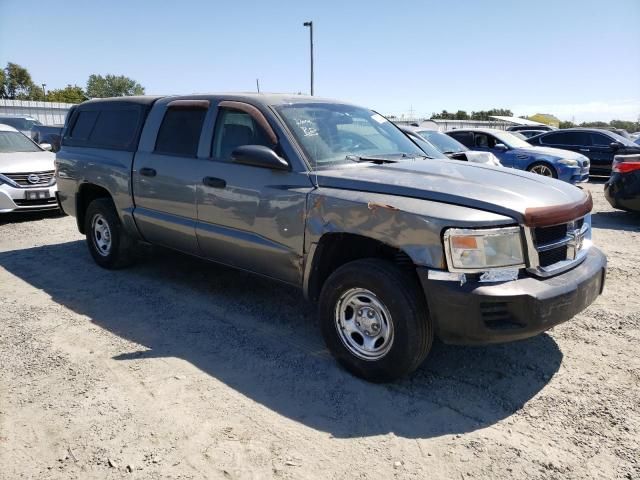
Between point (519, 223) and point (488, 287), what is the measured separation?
41 cm

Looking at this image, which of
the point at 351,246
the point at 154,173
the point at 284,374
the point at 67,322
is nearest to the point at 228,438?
the point at 284,374

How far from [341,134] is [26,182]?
689cm

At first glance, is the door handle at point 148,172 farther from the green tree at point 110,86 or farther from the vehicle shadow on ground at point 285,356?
the green tree at point 110,86

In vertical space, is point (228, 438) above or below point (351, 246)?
below

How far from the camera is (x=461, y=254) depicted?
287 centimetres

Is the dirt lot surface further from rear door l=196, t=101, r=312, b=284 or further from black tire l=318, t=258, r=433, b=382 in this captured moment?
rear door l=196, t=101, r=312, b=284

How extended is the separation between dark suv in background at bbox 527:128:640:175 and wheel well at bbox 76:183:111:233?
43.1 feet

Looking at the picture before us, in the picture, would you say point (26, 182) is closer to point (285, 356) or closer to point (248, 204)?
point (248, 204)

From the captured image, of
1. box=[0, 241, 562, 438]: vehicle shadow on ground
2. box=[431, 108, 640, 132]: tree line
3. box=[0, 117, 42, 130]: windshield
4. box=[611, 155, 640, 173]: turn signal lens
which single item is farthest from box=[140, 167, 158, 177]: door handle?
box=[431, 108, 640, 132]: tree line

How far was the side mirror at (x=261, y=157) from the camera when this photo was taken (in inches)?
143

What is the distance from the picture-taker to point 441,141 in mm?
10656

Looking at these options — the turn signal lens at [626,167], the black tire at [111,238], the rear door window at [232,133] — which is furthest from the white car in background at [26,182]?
the turn signal lens at [626,167]

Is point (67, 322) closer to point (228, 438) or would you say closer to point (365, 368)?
point (228, 438)

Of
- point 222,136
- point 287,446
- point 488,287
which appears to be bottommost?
point 287,446
